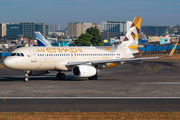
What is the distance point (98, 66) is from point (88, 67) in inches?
140

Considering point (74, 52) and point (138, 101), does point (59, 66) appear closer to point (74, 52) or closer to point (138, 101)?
point (74, 52)

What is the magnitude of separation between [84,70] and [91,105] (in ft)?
52.8

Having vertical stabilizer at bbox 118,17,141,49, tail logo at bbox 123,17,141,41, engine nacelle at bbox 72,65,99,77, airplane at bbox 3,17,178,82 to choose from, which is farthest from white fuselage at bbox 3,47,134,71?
tail logo at bbox 123,17,141,41

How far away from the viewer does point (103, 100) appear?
78.7 ft

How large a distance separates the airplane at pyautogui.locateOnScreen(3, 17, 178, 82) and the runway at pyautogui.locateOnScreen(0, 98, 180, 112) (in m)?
13.0

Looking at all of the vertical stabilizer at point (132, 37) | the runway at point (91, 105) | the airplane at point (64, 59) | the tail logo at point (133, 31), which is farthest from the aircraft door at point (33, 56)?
the tail logo at point (133, 31)

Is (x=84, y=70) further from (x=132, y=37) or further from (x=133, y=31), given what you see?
(x=133, y=31)

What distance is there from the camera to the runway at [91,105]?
65.3 feet

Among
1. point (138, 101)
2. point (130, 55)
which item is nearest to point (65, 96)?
point (138, 101)

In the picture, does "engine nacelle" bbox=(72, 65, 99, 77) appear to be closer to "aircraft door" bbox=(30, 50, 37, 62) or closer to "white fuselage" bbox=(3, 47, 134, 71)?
"white fuselage" bbox=(3, 47, 134, 71)

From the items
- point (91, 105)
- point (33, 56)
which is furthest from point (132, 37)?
point (91, 105)

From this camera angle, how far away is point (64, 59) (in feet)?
132

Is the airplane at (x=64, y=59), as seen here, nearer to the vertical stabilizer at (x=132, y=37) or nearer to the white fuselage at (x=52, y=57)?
the white fuselage at (x=52, y=57)

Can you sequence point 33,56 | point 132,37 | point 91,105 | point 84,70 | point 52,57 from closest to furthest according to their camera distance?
point 91,105
point 84,70
point 33,56
point 52,57
point 132,37
